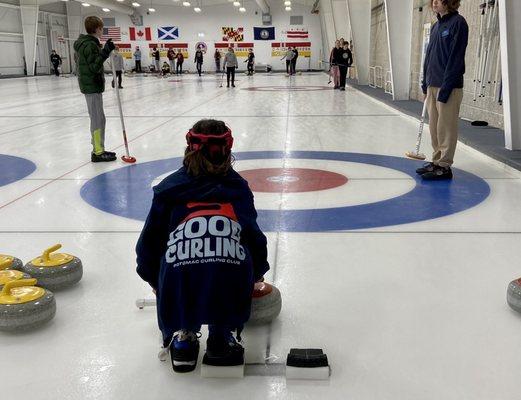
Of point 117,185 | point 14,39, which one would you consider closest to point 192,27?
point 14,39

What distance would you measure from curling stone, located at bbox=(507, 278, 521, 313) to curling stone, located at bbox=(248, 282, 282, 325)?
1.12 metres

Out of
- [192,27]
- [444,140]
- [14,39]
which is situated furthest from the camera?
[192,27]

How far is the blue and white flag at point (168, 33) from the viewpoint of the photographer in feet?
135

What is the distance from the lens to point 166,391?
202 cm

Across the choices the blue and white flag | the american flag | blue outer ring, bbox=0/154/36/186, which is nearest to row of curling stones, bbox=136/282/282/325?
blue outer ring, bbox=0/154/36/186

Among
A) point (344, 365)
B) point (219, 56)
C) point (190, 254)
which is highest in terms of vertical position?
point (219, 56)

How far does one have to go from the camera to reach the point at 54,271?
2857 millimetres

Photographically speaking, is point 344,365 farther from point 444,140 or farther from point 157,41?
point 157,41

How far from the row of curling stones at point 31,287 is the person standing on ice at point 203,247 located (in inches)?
24.6

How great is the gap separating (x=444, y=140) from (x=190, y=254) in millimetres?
4103

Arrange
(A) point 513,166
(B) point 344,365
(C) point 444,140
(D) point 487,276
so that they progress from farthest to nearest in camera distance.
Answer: (A) point 513,166 → (C) point 444,140 → (D) point 487,276 → (B) point 344,365

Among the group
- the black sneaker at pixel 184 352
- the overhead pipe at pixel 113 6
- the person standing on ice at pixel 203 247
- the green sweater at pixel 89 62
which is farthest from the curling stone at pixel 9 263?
the overhead pipe at pixel 113 6

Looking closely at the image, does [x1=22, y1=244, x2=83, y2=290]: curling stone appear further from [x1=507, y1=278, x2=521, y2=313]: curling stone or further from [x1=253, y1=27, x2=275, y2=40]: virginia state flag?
[x1=253, y1=27, x2=275, y2=40]: virginia state flag

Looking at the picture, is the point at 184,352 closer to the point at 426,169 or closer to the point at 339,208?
the point at 339,208
